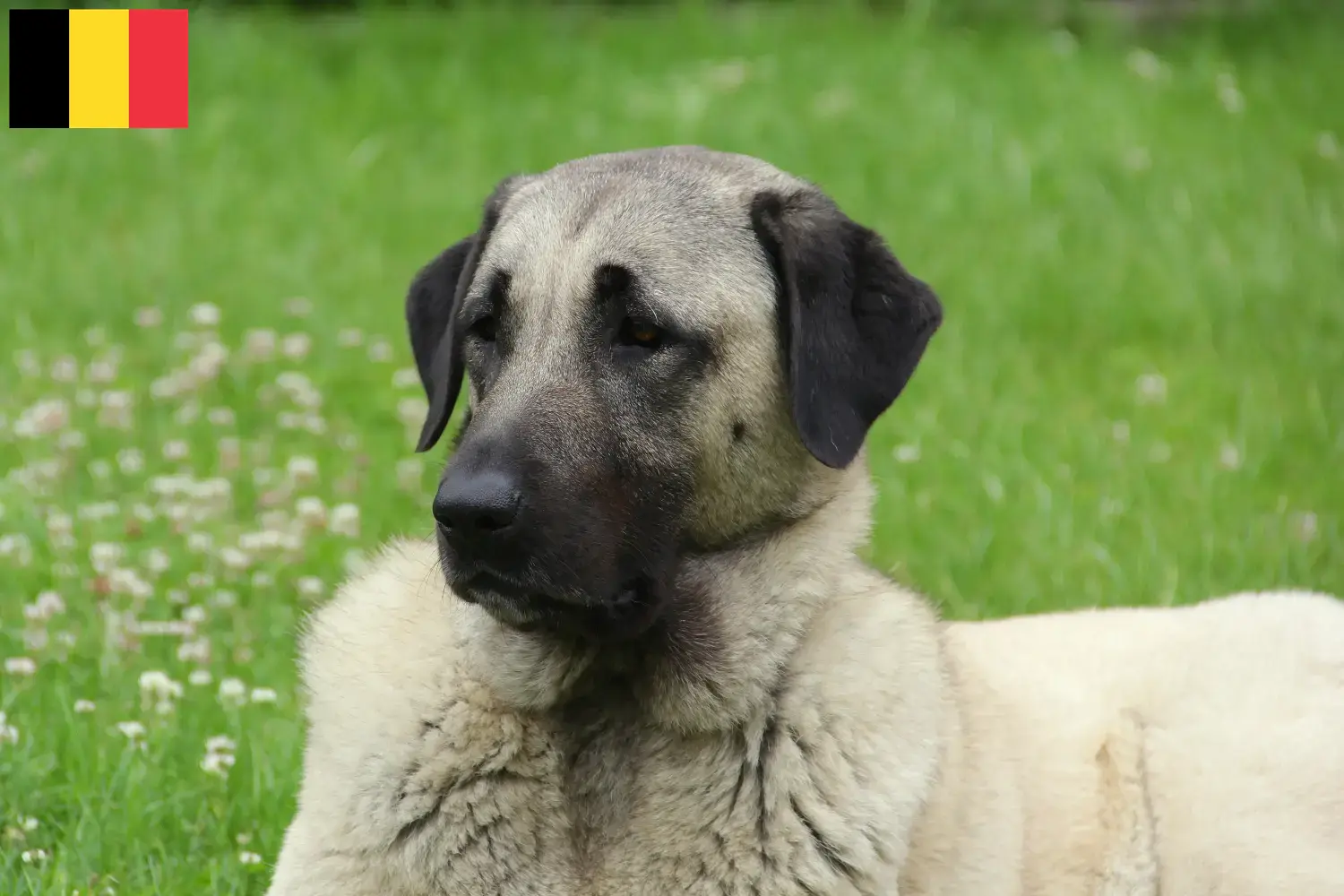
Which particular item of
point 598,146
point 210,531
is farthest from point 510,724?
point 598,146

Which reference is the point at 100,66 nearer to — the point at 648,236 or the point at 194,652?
the point at 194,652

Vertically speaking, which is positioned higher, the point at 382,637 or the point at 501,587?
the point at 501,587

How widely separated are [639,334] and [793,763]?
97 cm

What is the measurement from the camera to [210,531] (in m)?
6.38

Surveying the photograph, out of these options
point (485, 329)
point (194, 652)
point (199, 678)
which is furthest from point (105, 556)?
point (485, 329)

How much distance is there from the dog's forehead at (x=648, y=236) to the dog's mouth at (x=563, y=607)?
62 centimetres

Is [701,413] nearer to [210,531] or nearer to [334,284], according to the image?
[210,531]

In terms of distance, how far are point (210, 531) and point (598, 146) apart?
4.49 metres

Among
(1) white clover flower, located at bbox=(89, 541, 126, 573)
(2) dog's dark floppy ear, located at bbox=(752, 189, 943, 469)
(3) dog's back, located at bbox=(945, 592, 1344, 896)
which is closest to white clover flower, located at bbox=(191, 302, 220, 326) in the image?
(1) white clover flower, located at bbox=(89, 541, 126, 573)

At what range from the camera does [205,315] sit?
8.30 metres

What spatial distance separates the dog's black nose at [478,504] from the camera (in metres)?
3.40

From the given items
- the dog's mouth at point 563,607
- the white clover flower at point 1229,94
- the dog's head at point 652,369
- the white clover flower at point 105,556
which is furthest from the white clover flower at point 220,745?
the white clover flower at point 1229,94

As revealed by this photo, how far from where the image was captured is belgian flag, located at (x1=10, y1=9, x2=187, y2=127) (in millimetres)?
9344

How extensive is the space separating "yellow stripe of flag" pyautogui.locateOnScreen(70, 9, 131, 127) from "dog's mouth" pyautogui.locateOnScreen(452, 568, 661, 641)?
6162 mm
